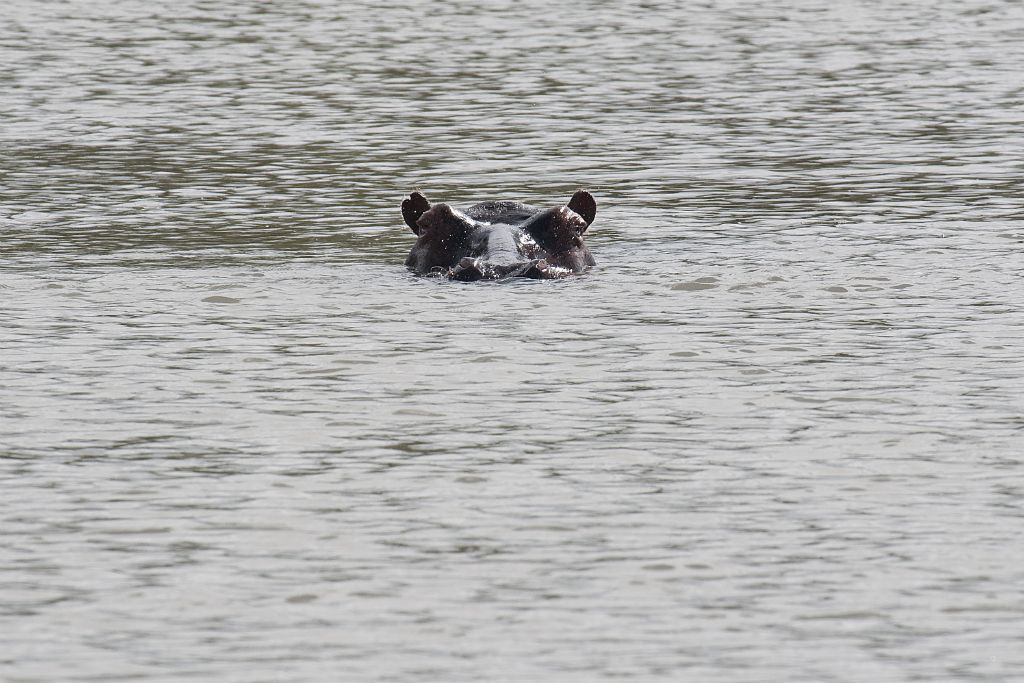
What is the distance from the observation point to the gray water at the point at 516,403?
9562 millimetres

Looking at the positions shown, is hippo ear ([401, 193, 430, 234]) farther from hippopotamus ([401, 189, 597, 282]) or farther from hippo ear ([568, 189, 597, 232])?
hippo ear ([568, 189, 597, 232])

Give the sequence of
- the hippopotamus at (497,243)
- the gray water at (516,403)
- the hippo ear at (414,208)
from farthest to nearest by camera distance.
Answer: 1. the hippo ear at (414,208)
2. the hippopotamus at (497,243)
3. the gray water at (516,403)

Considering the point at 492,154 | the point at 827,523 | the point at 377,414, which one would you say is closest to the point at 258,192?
the point at 492,154

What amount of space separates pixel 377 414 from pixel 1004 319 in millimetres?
5424

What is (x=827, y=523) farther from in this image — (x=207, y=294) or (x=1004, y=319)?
(x=207, y=294)

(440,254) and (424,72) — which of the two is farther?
(424,72)

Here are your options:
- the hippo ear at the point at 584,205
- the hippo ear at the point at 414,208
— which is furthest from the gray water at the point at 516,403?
the hippo ear at the point at 414,208

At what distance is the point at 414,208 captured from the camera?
1969cm

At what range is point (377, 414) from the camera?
13492 mm

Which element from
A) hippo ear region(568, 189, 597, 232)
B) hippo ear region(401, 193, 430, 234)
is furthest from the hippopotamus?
hippo ear region(568, 189, 597, 232)

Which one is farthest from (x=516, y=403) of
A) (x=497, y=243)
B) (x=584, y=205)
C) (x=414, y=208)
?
(x=584, y=205)

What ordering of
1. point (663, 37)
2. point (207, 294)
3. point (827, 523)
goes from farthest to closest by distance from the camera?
1. point (663, 37)
2. point (207, 294)
3. point (827, 523)

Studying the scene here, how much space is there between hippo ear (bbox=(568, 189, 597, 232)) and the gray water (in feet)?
1.49

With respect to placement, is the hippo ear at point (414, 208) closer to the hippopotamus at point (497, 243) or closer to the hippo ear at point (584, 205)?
the hippopotamus at point (497, 243)
